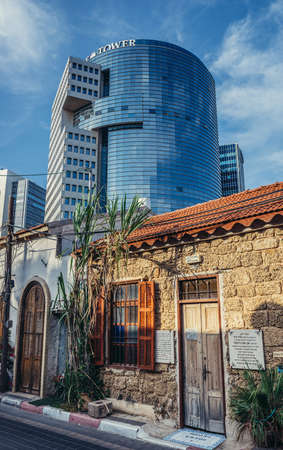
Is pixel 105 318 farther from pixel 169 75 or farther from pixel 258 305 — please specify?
pixel 169 75

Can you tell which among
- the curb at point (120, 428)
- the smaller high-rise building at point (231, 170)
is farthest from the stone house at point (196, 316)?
the smaller high-rise building at point (231, 170)

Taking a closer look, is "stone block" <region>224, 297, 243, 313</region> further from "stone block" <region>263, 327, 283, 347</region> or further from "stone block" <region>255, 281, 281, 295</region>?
"stone block" <region>263, 327, 283, 347</region>

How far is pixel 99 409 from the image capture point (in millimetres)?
6859

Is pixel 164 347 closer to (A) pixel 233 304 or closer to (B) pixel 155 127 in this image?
(A) pixel 233 304

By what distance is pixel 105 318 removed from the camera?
26.2ft

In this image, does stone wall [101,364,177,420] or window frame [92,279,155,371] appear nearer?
stone wall [101,364,177,420]

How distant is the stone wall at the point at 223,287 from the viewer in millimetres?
5613

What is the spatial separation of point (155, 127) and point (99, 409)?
8545 cm

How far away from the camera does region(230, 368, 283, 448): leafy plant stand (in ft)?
15.8

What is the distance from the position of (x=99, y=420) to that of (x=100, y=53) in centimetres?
10584

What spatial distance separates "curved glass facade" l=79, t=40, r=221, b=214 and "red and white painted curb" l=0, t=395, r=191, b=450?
244ft

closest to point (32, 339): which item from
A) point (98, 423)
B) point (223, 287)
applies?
point (98, 423)

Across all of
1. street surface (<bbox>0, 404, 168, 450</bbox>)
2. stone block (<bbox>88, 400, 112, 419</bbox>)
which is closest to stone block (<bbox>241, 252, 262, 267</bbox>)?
street surface (<bbox>0, 404, 168, 450</bbox>)

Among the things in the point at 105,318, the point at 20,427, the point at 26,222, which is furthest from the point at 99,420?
the point at 26,222
